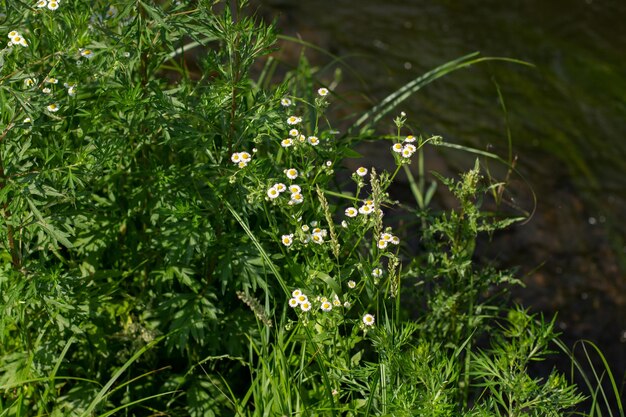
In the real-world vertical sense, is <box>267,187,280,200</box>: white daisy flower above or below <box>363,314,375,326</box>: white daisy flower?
above

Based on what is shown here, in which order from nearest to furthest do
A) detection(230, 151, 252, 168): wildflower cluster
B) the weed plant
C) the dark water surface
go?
the weed plant → detection(230, 151, 252, 168): wildflower cluster → the dark water surface

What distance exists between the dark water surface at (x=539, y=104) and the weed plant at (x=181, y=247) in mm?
1543

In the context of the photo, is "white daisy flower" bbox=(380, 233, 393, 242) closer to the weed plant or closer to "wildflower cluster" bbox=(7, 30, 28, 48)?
the weed plant

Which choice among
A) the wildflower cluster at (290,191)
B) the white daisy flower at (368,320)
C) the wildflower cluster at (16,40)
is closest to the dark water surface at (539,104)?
the wildflower cluster at (290,191)

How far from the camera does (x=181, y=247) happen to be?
2746 mm

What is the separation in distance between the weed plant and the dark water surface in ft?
5.06

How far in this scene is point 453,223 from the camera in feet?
10.4

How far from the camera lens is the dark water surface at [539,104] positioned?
467 cm

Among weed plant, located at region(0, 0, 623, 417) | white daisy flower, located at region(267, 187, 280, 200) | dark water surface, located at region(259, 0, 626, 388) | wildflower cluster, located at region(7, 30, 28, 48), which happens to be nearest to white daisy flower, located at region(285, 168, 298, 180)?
weed plant, located at region(0, 0, 623, 417)

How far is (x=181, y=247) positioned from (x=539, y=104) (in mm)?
3564

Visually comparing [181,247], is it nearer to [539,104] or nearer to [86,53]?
[86,53]

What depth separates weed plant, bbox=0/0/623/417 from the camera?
8.43 ft

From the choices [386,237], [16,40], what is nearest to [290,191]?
[386,237]

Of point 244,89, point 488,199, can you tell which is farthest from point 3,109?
point 488,199
